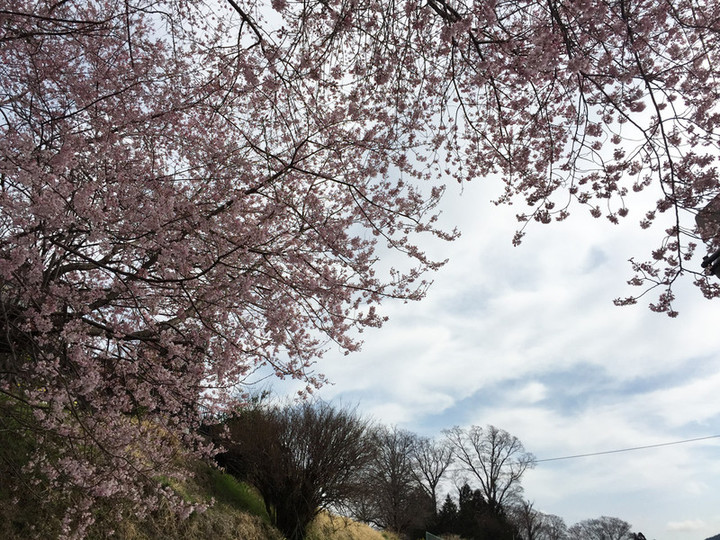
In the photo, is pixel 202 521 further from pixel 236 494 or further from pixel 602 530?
pixel 602 530

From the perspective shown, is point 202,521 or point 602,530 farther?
point 602,530

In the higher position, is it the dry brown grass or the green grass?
the green grass

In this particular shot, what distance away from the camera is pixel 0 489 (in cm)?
546

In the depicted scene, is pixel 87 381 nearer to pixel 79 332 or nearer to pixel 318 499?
pixel 79 332

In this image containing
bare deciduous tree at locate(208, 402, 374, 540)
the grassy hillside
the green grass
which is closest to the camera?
the grassy hillside

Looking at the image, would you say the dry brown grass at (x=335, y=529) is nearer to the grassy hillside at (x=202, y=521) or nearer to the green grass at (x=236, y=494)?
the grassy hillside at (x=202, y=521)

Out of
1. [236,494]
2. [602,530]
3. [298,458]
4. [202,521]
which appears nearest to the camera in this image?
[202,521]

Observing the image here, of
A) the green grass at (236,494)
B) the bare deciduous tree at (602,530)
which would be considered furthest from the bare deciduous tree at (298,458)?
the bare deciduous tree at (602,530)

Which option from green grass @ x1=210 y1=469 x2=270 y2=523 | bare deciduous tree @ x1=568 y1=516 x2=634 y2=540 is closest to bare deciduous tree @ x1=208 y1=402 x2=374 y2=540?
green grass @ x1=210 y1=469 x2=270 y2=523

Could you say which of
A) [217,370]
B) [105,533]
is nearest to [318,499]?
[105,533]

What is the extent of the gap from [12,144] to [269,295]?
8.92 ft

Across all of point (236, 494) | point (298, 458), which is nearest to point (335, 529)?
point (298, 458)

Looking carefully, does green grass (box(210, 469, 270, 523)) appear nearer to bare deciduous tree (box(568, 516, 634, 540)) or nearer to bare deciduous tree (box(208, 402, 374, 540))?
bare deciduous tree (box(208, 402, 374, 540))

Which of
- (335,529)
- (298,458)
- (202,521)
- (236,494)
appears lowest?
(335,529)
